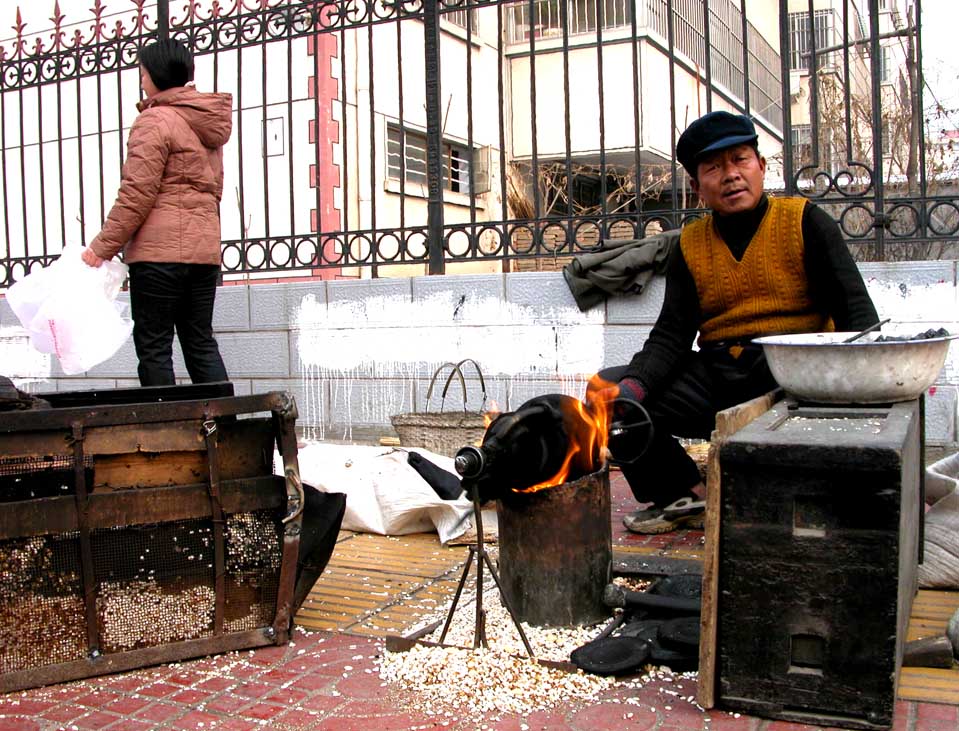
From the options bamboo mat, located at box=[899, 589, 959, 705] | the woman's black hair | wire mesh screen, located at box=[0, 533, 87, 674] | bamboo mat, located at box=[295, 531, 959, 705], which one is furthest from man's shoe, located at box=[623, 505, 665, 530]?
the woman's black hair

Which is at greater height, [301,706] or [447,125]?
[447,125]

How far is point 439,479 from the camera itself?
434cm

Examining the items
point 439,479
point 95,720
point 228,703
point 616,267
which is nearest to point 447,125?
point 616,267

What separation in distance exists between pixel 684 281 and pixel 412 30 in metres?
9.22

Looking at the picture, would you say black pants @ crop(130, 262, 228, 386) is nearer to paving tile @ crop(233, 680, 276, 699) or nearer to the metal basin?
paving tile @ crop(233, 680, 276, 699)

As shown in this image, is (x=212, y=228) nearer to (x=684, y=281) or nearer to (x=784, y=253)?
(x=684, y=281)

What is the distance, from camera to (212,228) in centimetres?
523

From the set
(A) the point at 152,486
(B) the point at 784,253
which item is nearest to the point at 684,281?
(B) the point at 784,253

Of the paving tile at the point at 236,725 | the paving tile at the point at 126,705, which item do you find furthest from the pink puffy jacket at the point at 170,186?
the paving tile at the point at 236,725

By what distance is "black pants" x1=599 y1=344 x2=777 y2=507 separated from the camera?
3.76 meters

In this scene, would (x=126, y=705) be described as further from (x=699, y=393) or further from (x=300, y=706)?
(x=699, y=393)

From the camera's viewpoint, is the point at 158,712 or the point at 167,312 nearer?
the point at 158,712

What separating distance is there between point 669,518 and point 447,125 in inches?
340

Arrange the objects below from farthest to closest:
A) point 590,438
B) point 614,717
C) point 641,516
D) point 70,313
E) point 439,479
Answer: point 70,313, point 641,516, point 439,479, point 590,438, point 614,717
